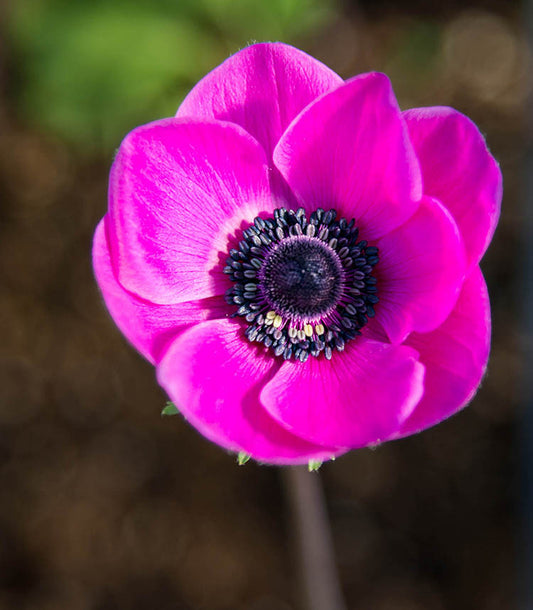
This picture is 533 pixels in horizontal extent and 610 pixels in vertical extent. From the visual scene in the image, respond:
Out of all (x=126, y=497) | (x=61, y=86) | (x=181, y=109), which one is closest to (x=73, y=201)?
(x=61, y=86)

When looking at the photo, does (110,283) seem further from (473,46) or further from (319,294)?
(473,46)

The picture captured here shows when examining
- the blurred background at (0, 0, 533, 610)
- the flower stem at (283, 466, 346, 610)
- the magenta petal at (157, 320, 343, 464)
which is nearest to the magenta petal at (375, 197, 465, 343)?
the magenta petal at (157, 320, 343, 464)

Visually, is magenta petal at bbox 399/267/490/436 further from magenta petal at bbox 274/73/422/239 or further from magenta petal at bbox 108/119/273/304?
magenta petal at bbox 108/119/273/304

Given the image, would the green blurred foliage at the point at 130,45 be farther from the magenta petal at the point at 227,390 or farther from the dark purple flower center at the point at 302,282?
the magenta petal at the point at 227,390

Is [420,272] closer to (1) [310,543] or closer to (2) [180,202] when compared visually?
(2) [180,202]

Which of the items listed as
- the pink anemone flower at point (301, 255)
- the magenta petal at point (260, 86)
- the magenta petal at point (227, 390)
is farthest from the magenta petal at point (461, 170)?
the magenta petal at point (227, 390)
